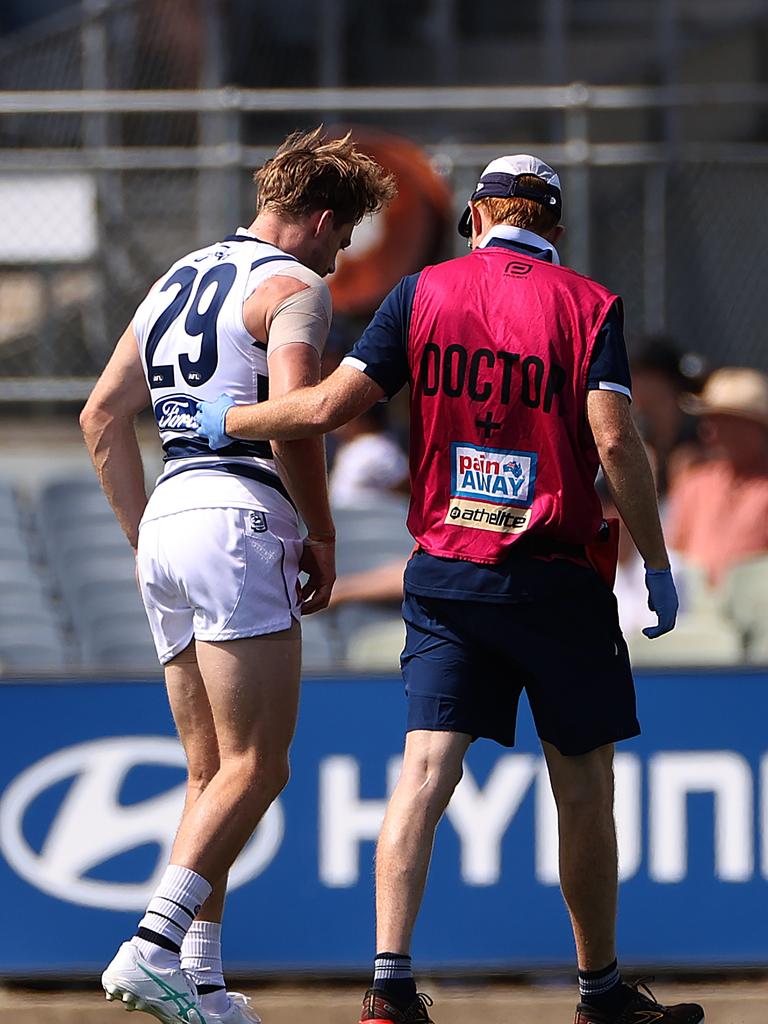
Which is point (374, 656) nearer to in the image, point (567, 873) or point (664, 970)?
point (664, 970)

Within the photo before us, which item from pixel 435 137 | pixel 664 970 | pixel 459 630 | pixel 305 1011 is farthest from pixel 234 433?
pixel 435 137

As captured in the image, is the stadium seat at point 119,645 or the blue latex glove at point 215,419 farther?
the stadium seat at point 119,645

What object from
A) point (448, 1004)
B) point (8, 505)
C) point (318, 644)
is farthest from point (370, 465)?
point (448, 1004)

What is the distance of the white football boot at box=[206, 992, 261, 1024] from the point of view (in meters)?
3.65

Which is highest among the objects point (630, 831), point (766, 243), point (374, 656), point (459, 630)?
point (766, 243)

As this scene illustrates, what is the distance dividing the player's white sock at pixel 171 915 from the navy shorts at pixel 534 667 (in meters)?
0.59

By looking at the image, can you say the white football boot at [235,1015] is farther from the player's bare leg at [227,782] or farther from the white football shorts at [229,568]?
the white football shorts at [229,568]

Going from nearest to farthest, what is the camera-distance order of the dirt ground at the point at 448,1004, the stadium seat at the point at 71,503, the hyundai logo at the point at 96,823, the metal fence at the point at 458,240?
1. the dirt ground at the point at 448,1004
2. the hyundai logo at the point at 96,823
3. the stadium seat at the point at 71,503
4. the metal fence at the point at 458,240

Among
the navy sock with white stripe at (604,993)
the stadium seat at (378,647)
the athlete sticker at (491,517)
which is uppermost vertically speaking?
the athlete sticker at (491,517)

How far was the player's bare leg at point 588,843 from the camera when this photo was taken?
12.0 ft

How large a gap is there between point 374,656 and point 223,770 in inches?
84.4

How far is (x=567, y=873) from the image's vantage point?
3.70m

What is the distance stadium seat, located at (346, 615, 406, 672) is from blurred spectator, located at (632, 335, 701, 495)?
146 centimetres

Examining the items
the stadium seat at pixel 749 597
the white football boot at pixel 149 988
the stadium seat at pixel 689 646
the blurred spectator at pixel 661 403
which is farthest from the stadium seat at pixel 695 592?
the white football boot at pixel 149 988
